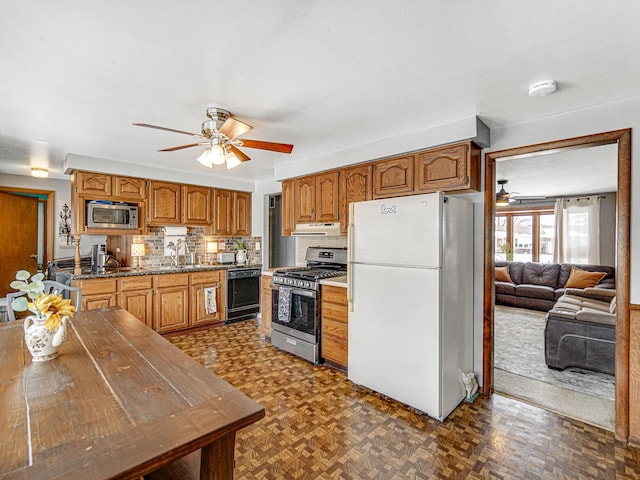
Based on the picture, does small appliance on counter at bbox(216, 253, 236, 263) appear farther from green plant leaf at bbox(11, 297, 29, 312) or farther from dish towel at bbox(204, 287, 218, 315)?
green plant leaf at bbox(11, 297, 29, 312)

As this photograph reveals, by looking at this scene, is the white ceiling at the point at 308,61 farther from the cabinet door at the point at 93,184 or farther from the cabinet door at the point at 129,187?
the cabinet door at the point at 129,187

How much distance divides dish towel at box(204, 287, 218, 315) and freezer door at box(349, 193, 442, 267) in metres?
2.62

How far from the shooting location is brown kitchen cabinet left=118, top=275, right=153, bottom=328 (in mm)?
3830

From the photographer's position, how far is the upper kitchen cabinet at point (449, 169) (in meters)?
2.56

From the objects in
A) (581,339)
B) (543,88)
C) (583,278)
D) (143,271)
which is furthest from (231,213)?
(583,278)

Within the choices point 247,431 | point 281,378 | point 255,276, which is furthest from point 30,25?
point 255,276

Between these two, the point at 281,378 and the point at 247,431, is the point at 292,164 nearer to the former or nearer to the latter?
the point at 281,378

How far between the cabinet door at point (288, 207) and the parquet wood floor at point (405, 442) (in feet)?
6.45

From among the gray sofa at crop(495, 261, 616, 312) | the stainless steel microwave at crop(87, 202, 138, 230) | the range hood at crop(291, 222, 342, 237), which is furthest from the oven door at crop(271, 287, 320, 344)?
the gray sofa at crop(495, 261, 616, 312)

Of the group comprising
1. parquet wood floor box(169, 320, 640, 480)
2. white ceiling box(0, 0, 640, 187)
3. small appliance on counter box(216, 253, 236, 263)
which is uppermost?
white ceiling box(0, 0, 640, 187)

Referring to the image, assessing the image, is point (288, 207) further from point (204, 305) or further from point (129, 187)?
point (129, 187)

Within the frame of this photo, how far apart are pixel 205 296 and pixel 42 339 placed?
3156 millimetres

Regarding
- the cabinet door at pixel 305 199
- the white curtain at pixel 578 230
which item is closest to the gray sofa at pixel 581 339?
the cabinet door at pixel 305 199

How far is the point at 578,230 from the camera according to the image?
6465 mm
